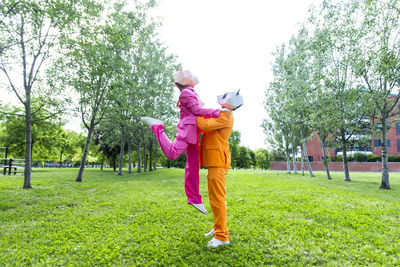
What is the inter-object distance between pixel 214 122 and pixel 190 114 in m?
0.46

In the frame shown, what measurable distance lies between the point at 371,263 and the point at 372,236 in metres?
1.40

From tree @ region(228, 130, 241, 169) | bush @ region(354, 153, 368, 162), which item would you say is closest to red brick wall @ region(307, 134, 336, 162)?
bush @ region(354, 153, 368, 162)

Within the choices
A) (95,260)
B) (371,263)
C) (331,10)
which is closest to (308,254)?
(371,263)

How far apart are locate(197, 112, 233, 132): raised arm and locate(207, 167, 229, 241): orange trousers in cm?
75

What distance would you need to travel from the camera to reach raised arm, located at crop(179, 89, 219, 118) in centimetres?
358

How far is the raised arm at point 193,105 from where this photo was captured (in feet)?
11.8

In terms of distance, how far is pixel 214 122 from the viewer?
3570 millimetres

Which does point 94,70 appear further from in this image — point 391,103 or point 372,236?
point 391,103

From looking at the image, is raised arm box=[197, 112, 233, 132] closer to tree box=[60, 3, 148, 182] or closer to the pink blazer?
the pink blazer

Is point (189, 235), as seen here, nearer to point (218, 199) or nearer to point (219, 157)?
point (218, 199)

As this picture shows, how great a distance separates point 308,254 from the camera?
3592mm

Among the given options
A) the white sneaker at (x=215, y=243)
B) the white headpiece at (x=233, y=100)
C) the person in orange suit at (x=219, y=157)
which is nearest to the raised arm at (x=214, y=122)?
the person in orange suit at (x=219, y=157)

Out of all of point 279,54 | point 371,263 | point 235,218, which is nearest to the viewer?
point 371,263

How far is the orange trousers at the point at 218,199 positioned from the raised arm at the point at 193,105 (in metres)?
1.00
